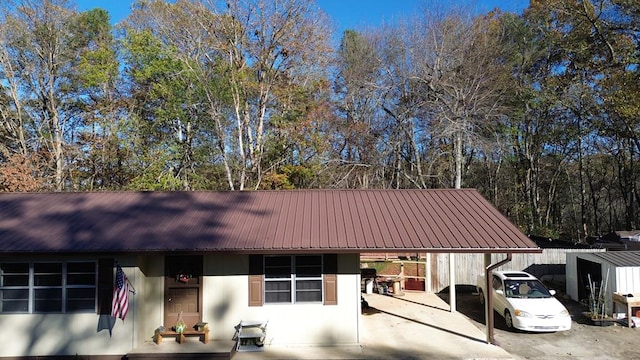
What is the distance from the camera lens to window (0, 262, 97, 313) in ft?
29.1

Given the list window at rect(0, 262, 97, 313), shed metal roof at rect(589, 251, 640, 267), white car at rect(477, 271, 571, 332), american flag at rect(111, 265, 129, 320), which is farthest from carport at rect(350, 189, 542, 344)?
window at rect(0, 262, 97, 313)

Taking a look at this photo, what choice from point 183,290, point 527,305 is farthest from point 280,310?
point 527,305

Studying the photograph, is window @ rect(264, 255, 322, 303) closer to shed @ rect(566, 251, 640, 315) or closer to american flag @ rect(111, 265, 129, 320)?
american flag @ rect(111, 265, 129, 320)

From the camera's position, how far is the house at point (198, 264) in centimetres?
868

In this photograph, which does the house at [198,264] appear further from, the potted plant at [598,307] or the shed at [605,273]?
the shed at [605,273]

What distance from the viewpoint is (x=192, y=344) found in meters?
8.95

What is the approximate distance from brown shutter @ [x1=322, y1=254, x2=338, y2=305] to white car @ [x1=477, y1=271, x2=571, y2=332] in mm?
3448

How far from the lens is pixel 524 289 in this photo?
450 inches

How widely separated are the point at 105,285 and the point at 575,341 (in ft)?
33.6

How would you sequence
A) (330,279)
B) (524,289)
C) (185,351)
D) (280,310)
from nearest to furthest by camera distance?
1. (185,351)
2. (280,310)
3. (330,279)
4. (524,289)

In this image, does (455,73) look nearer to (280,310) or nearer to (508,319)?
(508,319)

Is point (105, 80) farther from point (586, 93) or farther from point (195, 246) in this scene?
point (586, 93)

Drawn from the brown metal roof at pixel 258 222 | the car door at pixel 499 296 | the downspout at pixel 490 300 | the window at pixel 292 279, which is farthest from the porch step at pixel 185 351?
the car door at pixel 499 296

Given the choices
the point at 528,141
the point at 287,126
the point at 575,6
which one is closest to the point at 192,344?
the point at 287,126
